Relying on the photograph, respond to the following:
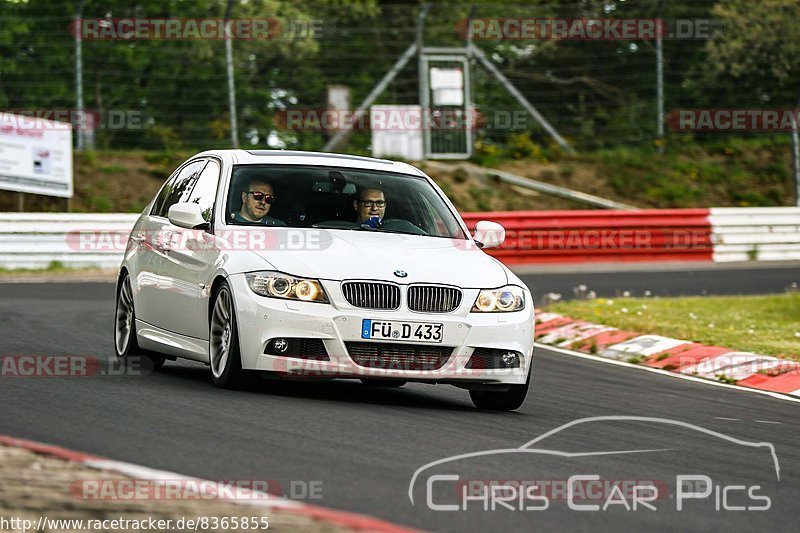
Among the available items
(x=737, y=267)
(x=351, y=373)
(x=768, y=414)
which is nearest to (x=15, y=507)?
(x=351, y=373)

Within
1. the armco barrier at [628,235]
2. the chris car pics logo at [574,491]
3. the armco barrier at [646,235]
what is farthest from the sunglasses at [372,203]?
the armco barrier at [628,235]

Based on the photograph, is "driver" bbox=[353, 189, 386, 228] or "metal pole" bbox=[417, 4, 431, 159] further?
"metal pole" bbox=[417, 4, 431, 159]

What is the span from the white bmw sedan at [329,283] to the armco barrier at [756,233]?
15.5 metres

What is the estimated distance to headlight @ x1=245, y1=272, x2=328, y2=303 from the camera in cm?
891

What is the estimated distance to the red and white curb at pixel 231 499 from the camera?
5055 mm

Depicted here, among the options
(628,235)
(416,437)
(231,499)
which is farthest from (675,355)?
(628,235)

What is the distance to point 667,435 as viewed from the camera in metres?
8.37

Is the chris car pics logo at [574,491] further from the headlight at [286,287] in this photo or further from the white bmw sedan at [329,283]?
the headlight at [286,287]

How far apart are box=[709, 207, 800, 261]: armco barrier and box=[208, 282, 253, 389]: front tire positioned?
56.2 ft

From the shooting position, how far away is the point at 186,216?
9805 millimetres

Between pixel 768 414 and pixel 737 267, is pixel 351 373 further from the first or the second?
pixel 737 267

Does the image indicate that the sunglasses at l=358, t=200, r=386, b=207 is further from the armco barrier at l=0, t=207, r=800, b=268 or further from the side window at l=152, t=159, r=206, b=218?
the armco barrier at l=0, t=207, r=800, b=268

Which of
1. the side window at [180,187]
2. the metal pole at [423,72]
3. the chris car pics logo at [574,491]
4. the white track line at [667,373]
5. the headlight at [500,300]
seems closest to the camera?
the chris car pics logo at [574,491]

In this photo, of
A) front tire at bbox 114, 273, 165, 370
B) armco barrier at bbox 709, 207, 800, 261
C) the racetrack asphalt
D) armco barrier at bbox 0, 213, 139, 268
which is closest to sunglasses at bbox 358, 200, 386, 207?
the racetrack asphalt
